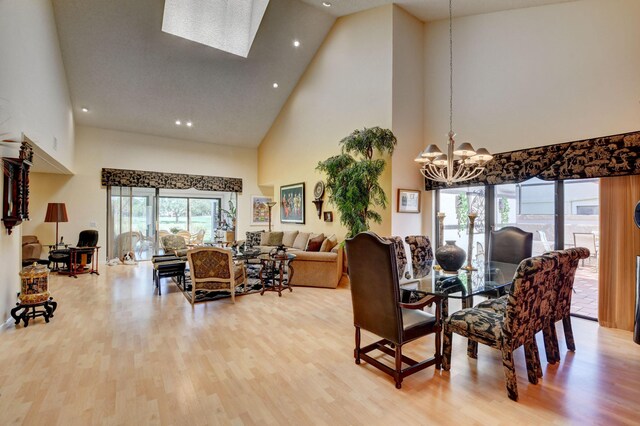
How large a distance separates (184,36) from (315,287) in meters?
5.56

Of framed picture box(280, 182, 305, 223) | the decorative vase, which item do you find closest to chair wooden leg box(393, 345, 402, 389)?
the decorative vase

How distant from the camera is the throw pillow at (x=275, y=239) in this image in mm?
8102

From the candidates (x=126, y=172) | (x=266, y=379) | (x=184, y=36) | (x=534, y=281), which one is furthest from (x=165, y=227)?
(x=534, y=281)

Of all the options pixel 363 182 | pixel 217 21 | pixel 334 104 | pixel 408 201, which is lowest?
pixel 408 201

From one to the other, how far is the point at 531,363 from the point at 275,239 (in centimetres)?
642

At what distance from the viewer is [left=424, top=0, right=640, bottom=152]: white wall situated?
3.58 meters

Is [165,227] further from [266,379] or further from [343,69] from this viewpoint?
[266,379]

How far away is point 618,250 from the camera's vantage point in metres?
3.56

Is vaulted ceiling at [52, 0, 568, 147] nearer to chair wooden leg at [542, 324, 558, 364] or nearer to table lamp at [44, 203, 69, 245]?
table lamp at [44, 203, 69, 245]

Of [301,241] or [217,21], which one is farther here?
[301,241]

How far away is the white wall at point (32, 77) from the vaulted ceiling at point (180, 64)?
0.53m

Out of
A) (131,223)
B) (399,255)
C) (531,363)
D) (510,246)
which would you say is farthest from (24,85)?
(510,246)

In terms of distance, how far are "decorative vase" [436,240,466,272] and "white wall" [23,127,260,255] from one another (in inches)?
313

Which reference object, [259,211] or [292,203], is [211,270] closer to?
[292,203]
